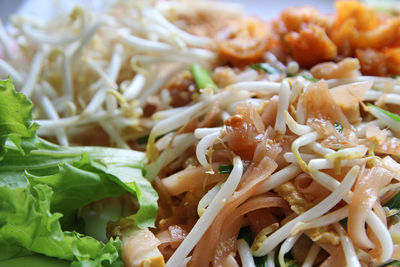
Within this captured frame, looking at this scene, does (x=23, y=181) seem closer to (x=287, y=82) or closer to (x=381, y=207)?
(x=287, y=82)

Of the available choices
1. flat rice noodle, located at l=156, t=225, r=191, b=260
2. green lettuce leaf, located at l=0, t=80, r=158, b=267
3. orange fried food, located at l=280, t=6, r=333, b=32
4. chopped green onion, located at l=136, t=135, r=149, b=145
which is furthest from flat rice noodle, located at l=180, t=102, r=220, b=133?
orange fried food, located at l=280, t=6, r=333, b=32

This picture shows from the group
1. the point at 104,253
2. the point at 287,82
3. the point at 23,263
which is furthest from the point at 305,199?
the point at 23,263

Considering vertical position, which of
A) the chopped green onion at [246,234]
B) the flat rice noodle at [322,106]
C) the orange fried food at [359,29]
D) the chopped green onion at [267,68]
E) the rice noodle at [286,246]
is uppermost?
the orange fried food at [359,29]

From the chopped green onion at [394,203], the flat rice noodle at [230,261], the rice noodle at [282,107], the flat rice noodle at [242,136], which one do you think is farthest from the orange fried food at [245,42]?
the flat rice noodle at [230,261]

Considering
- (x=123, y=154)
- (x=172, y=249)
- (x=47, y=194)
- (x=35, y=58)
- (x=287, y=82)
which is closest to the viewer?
(x=47, y=194)

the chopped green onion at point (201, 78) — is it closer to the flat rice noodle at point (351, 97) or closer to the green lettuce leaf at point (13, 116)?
the flat rice noodle at point (351, 97)

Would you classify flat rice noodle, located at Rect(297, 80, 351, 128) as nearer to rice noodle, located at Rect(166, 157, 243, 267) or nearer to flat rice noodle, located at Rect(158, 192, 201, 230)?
rice noodle, located at Rect(166, 157, 243, 267)
